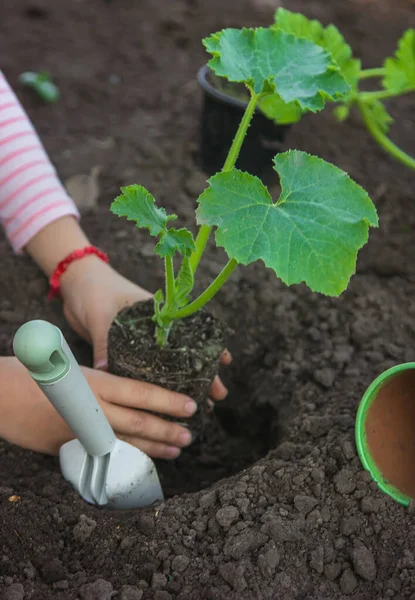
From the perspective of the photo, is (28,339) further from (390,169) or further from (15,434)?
(390,169)

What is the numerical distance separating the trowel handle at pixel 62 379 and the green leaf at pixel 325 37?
1246mm

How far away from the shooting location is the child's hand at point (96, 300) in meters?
1.49

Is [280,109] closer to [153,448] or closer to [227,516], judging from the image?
[153,448]

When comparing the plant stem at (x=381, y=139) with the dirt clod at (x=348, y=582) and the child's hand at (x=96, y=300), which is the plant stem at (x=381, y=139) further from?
the dirt clod at (x=348, y=582)

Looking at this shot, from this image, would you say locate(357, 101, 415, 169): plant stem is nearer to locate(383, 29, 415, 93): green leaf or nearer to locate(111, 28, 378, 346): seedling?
locate(383, 29, 415, 93): green leaf

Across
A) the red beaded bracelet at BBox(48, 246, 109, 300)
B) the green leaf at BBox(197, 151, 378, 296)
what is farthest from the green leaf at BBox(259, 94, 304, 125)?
the green leaf at BBox(197, 151, 378, 296)

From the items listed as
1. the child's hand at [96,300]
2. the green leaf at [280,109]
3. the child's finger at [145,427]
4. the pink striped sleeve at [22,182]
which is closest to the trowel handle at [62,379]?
the child's finger at [145,427]

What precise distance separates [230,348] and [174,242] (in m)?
0.71

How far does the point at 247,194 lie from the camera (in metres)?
1.02

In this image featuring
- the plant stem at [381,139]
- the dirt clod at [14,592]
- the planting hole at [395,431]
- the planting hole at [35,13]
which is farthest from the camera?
the planting hole at [35,13]

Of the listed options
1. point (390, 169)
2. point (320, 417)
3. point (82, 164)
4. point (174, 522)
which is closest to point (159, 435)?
point (174, 522)

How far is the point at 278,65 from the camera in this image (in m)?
1.18

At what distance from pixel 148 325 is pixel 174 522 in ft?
1.31

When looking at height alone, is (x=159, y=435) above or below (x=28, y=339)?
below
